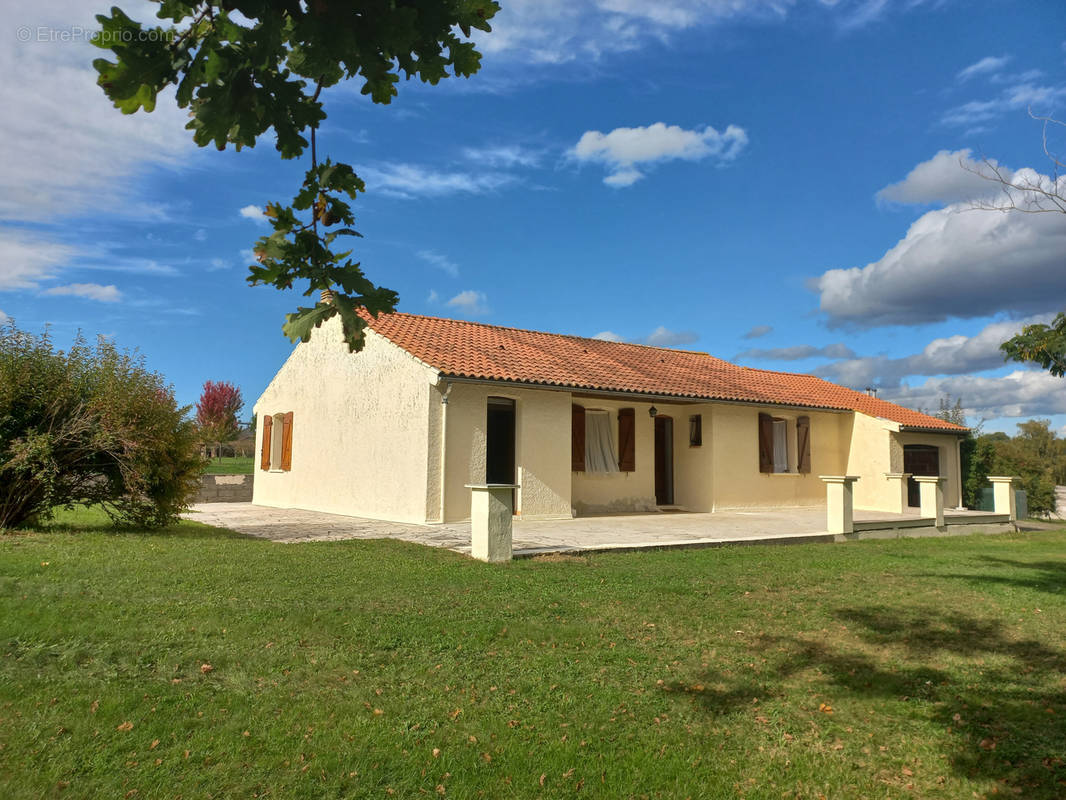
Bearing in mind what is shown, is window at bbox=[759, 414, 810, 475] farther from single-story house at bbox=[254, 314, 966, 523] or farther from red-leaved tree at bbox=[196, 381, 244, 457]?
red-leaved tree at bbox=[196, 381, 244, 457]

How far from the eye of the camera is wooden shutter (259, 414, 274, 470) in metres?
19.2

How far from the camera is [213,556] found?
326 inches

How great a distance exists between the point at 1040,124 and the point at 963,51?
4539 mm

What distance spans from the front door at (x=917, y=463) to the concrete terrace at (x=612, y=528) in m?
3.88

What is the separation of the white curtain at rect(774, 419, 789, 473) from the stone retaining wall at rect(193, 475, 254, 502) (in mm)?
15425

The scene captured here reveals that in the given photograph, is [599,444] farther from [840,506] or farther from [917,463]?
[917,463]

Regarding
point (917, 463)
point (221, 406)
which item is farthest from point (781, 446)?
point (221, 406)

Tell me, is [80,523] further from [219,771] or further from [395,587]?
[219,771]

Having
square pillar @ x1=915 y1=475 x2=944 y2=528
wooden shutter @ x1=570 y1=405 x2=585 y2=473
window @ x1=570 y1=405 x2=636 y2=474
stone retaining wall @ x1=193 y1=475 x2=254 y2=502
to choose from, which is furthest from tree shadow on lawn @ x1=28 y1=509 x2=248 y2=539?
square pillar @ x1=915 y1=475 x2=944 y2=528

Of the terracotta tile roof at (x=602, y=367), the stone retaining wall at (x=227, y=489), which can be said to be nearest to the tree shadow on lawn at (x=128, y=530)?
the terracotta tile roof at (x=602, y=367)

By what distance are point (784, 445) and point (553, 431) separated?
7.59m

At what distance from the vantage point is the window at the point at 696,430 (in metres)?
16.8

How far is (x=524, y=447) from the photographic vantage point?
13828mm

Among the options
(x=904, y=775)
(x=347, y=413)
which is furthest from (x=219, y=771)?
(x=347, y=413)
